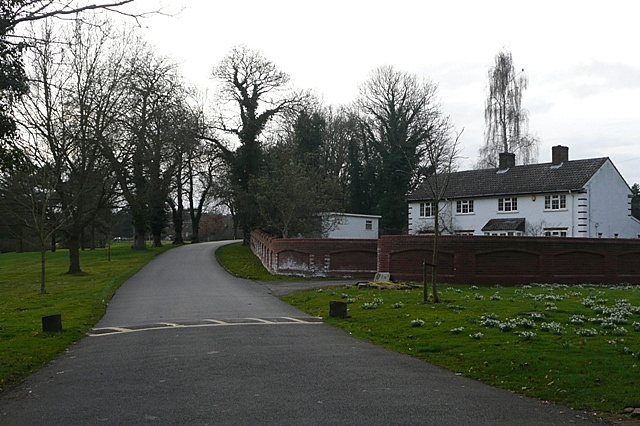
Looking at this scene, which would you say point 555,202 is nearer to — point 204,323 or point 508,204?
point 508,204

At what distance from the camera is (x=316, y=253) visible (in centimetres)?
3531

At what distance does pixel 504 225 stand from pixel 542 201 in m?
3.36

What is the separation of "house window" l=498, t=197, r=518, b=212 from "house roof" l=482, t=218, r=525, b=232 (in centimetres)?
85

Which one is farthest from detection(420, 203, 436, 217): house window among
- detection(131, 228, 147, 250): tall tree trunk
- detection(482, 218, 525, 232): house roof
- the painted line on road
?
the painted line on road

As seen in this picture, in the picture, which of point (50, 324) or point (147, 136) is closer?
point (50, 324)

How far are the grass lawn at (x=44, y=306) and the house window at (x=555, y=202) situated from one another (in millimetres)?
28996

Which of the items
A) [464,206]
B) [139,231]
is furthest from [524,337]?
[139,231]

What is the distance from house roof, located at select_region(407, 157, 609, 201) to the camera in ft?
158

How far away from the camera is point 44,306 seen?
75.4ft

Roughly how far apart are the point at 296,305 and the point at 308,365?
11.8 meters

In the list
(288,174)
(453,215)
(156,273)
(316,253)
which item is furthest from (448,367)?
(453,215)

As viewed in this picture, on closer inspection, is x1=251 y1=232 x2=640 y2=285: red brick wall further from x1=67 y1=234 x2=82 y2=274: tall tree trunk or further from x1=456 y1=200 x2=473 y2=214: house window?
x1=456 y1=200 x2=473 y2=214: house window

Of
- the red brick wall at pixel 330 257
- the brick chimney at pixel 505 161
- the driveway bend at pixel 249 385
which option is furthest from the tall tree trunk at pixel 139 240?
the driveway bend at pixel 249 385

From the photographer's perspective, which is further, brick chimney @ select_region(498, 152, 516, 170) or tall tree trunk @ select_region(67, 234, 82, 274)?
brick chimney @ select_region(498, 152, 516, 170)
